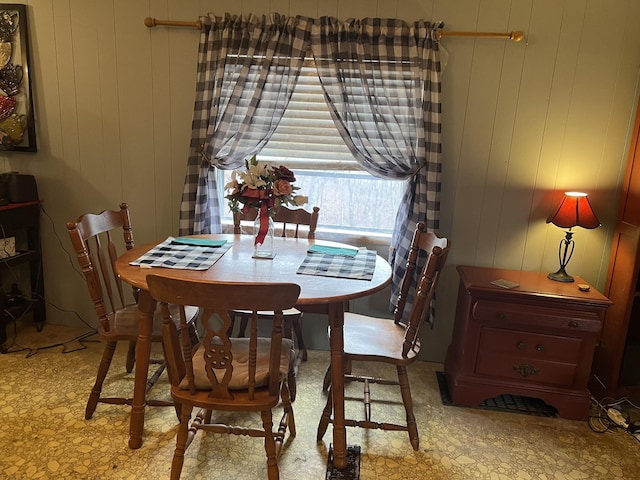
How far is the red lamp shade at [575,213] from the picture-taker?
239 centimetres

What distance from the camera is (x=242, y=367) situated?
5.79 feet

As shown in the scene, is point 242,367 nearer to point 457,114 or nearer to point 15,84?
point 457,114

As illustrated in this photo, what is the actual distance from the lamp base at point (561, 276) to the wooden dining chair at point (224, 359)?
4.95 feet

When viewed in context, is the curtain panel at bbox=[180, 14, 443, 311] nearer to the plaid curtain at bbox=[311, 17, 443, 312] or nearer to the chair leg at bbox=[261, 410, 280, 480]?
the plaid curtain at bbox=[311, 17, 443, 312]

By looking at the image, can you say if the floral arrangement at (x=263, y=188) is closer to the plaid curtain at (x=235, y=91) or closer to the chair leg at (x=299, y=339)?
the plaid curtain at (x=235, y=91)

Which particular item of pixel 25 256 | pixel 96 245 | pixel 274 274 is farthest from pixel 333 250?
pixel 25 256

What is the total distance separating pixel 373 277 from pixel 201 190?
1253mm

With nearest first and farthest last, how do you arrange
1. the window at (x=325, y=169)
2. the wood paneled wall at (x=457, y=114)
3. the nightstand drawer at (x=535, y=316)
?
the nightstand drawer at (x=535, y=316)
the wood paneled wall at (x=457, y=114)
the window at (x=325, y=169)

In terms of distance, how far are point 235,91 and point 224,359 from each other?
162 centimetres

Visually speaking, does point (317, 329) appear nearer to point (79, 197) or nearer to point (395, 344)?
point (395, 344)

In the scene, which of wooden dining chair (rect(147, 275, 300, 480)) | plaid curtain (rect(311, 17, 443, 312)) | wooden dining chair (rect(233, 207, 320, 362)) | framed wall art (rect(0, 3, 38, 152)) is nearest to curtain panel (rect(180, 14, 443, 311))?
plaid curtain (rect(311, 17, 443, 312))

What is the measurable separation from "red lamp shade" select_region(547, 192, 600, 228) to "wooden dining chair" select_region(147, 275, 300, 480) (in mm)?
1547

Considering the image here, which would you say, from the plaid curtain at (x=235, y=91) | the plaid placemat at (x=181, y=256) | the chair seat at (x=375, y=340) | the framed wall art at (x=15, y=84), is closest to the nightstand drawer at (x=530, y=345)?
the chair seat at (x=375, y=340)

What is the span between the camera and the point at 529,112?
101 inches
